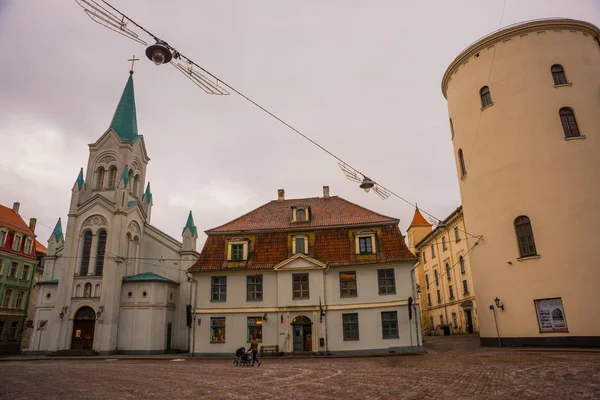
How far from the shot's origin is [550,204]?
2292 centimetres

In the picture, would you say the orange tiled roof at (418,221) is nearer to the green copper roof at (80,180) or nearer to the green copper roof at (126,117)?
the green copper roof at (126,117)

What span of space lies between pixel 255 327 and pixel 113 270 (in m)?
14.8

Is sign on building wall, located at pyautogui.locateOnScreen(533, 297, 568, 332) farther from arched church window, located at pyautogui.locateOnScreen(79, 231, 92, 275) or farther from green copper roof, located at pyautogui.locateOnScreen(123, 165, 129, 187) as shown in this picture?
arched church window, located at pyautogui.locateOnScreen(79, 231, 92, 275)

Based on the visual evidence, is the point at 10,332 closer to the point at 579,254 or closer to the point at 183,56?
the point at 183,56

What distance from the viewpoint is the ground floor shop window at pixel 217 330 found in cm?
2744

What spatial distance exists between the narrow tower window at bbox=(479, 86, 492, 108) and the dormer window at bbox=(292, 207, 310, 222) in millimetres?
14490

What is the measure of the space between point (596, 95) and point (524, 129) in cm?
470

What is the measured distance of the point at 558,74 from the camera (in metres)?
24.8

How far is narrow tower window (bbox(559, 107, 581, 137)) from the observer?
2361 cm

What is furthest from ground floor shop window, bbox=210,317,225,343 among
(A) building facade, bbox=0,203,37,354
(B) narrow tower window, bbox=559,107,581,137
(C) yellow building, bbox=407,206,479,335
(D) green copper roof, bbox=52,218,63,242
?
(A) building facade, bbox=0,203,37,354

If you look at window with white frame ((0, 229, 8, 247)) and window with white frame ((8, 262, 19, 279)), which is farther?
window with white frame ((8, 262, 19, 279))

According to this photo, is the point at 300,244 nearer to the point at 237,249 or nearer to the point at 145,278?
the point at 237,249

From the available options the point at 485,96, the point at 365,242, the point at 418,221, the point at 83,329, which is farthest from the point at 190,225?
the point at 418,221

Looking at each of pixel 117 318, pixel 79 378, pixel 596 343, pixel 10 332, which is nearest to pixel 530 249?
pixel 596 343
